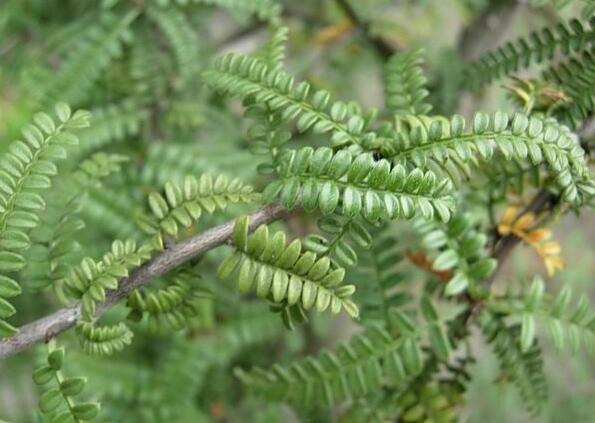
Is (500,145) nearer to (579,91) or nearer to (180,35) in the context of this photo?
(579,91)

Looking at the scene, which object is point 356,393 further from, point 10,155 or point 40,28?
point 40,28

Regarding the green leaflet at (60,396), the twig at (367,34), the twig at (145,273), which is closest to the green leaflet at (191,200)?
the twig at (145,273)

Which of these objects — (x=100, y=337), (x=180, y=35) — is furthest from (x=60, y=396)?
(x=180, y=35)

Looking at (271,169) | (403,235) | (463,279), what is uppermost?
(271,169)

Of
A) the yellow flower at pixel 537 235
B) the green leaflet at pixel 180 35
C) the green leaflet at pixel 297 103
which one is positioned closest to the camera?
the green leaflet at pixel 297 103

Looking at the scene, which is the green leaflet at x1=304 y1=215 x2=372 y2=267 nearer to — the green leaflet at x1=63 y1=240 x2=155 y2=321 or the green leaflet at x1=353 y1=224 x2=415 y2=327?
the green leaflet at x1=63 y1=240 x2=155 y2=321

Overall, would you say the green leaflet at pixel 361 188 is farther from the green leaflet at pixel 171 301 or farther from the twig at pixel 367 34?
the twig at pixel 367 34

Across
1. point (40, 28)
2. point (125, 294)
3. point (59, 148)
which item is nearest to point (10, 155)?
point (59, 148)

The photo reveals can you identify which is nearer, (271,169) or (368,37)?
(271,169)
